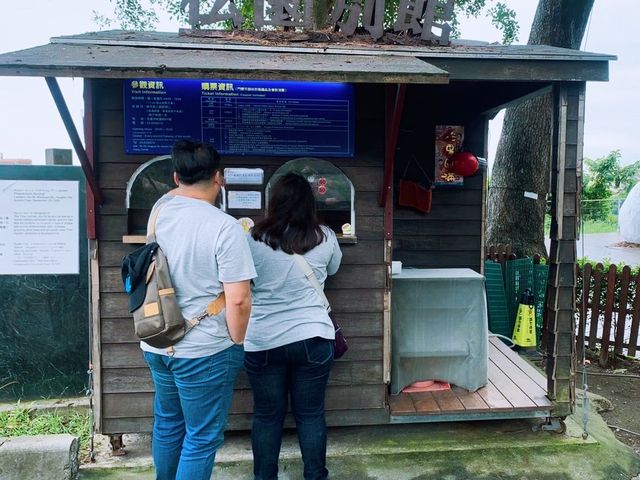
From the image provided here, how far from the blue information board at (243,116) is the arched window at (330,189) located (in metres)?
0.08

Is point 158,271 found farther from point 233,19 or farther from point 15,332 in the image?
point 15,332

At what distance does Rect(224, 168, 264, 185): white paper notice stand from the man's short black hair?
974 millimetres

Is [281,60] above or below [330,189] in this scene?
above

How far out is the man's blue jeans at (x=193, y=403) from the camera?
7.67ft

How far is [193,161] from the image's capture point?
2301 millimetres

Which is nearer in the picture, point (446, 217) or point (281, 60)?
point (281, 60)

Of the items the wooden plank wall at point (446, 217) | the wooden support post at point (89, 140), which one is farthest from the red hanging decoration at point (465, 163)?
the wooden support post at point (89, 140)

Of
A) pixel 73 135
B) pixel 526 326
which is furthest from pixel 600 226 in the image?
pixel 73 135

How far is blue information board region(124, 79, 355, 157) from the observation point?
10.6ft

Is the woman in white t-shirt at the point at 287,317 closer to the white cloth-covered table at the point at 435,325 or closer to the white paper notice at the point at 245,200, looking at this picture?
the white paper notice at the point at 245,200

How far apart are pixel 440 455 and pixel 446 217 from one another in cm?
233

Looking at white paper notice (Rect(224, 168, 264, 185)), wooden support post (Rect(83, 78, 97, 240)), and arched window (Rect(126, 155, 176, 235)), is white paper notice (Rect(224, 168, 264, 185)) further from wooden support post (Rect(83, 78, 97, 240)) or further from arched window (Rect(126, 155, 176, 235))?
wooden support post (Rect(83, 78, 97, 240))

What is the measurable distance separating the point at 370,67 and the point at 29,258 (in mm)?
3024

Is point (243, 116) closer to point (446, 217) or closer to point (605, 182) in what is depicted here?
point (446, 217)
